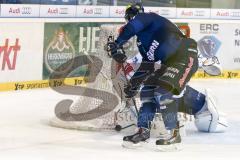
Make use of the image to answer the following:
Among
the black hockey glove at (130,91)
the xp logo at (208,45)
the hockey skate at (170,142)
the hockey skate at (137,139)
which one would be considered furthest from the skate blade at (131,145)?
the xp logo at (208,45)

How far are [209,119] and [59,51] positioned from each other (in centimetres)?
331

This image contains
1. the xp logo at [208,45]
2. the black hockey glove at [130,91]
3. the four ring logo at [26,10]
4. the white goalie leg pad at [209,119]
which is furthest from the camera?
the xp logo at [208,45]

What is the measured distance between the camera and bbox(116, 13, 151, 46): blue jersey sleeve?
5.21 m

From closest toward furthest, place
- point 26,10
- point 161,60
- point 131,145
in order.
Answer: point 131,145
point 161,60
point 26,10

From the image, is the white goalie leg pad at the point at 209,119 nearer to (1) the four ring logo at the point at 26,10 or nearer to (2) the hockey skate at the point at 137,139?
(2) the hockey skate at the point at 137,139

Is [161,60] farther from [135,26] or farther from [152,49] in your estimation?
[135,26]

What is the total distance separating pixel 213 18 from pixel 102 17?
6.25 feet

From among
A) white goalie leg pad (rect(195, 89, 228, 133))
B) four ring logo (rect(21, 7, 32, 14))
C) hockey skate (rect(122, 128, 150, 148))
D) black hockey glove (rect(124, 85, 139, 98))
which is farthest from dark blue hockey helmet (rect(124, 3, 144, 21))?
four ring logo (rect(21, 7, 32, 14))

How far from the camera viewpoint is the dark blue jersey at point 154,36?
207 inches

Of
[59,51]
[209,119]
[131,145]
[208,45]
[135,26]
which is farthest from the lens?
[208,45]

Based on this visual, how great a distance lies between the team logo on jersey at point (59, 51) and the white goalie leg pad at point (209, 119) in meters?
3.11

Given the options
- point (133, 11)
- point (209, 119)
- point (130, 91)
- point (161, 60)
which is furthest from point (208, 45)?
point (133, 11)

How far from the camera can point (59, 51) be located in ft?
29.7

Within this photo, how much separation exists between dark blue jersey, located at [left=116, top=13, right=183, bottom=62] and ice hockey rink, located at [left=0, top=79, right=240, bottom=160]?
697mm
